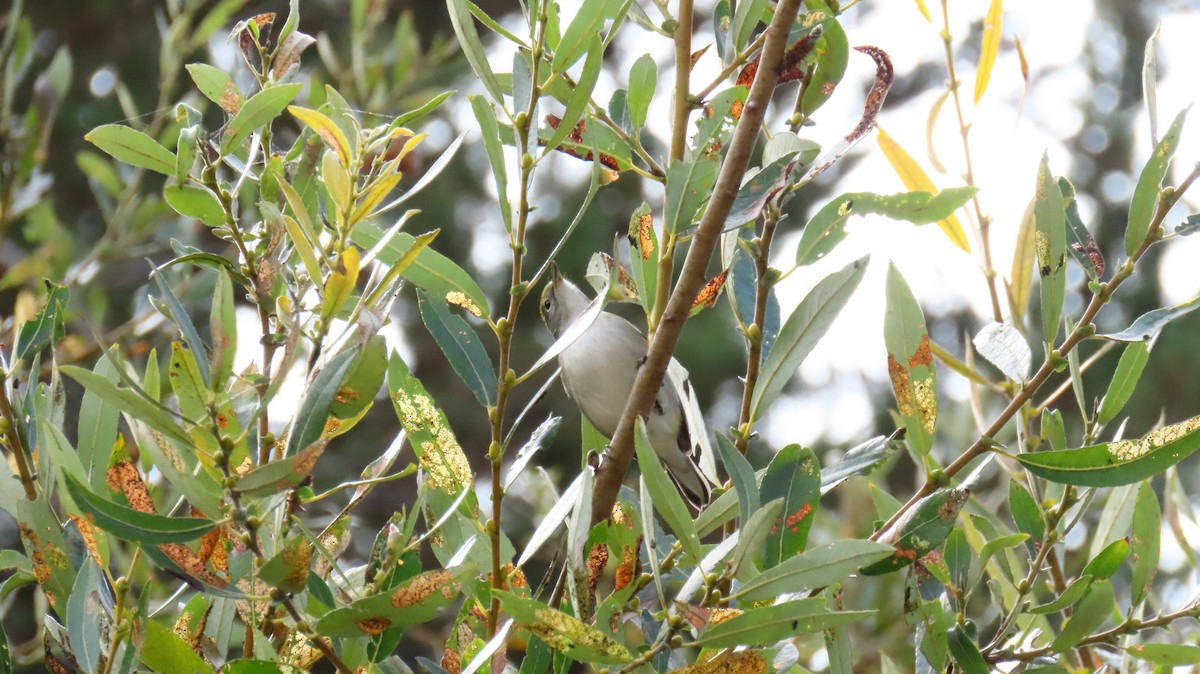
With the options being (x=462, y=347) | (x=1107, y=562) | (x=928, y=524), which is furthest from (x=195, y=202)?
(x=1107, y=562)

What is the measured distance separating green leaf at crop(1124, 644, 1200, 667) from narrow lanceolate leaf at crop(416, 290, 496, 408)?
672 mm

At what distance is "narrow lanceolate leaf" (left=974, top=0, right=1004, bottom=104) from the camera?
5.08ft

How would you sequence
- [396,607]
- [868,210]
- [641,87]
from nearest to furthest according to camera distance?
[396,607] < [868,210] < [641,87]

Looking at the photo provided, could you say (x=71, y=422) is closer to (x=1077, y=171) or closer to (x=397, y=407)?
(x=397, y=407)

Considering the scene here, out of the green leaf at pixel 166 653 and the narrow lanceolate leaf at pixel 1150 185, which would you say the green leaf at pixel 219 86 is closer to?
the green leaf at pixel 166 653

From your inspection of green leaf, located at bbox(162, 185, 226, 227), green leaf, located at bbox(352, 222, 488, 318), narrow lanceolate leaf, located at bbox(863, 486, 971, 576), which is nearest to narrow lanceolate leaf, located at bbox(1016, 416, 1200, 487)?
narrow lanceolate leaf, located at bbox(863, 486, 971, 576)

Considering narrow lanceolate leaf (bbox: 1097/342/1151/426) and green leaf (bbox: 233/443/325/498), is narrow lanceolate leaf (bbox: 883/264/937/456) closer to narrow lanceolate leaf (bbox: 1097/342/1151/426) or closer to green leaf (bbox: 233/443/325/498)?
narrow lanceolate leaf (bbox: 1097/342/1151/426)

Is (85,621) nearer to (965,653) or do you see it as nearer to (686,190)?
(686,190)

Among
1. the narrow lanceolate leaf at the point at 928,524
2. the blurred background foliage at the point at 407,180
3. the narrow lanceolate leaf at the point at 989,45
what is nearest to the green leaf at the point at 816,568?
the narrow lanceolate leaf at the point at 928,524

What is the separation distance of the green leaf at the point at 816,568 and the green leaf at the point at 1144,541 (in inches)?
17.1

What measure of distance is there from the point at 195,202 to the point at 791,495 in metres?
0.63

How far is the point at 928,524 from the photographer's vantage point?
1.03 metres

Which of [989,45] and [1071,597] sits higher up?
[989,45]

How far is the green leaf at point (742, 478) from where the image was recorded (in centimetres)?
98
